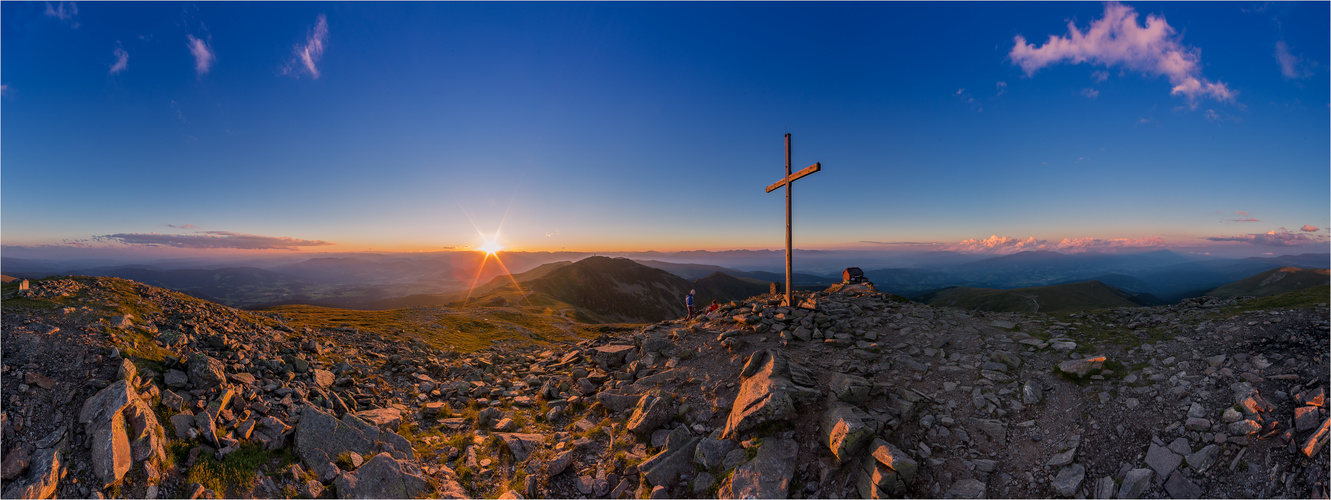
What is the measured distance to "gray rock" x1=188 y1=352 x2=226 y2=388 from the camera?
36.0ft

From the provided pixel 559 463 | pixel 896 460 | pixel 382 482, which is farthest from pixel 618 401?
pixel 896 460

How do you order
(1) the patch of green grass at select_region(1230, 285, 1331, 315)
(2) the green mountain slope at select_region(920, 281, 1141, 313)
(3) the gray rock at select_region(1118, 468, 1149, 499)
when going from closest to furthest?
1. (3) the gray rock at select_region(1118, 468, 1149, 499)
2. (1) the patch of green grass at select_region(1230, 285, 1331, 315)
3. (2) the green mountain slope at select_region(920, 281, 1141, 313)

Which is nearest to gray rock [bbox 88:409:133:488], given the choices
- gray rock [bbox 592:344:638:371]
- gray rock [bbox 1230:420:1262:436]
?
gray rock [bbox 592:344:638:371]

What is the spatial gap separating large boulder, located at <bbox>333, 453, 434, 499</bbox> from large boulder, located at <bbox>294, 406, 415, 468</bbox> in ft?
2.69

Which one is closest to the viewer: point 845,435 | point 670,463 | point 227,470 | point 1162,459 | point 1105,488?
point 1105,488

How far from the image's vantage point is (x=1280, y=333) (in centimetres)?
1121

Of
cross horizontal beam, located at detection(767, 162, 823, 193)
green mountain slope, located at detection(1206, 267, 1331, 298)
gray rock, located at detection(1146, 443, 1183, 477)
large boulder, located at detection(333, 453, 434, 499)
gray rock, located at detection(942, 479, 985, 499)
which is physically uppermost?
cross horizontal beam, located at detection(767, 162, 823, 193)

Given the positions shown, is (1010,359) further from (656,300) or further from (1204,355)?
(656,300)

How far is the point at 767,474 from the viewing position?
9.35 meters

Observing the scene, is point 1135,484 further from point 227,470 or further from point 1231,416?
point 227,470

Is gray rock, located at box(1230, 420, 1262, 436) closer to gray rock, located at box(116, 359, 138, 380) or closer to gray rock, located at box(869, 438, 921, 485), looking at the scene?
gray rock, located at box(869, 438, 921, 485)

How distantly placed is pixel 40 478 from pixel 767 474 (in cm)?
1338

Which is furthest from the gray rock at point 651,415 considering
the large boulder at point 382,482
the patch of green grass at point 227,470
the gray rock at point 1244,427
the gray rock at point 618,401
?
the gray rock at point 1244,427

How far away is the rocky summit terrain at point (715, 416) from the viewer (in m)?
8.19
